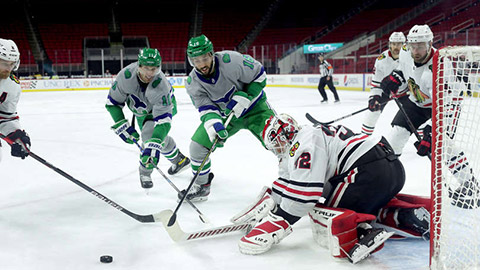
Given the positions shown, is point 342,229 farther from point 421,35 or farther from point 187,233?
point 421,35

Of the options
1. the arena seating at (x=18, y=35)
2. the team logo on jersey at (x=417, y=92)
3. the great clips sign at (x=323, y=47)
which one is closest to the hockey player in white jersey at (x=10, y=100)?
the team logo on jersey at (x=417, y=92)

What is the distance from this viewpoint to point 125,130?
116 inches

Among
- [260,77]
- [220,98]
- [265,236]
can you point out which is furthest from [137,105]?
[265,236]

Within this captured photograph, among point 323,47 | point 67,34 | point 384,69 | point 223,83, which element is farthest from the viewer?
point 67,34

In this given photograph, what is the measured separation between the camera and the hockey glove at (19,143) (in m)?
2.52

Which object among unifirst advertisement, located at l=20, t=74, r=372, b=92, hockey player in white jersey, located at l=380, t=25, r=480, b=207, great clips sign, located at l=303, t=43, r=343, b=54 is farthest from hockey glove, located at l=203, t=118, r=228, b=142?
great clips sign, located at l=303, t=43, r=343, b=54

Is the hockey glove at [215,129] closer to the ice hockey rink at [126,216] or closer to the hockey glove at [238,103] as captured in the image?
the hockey glove at [238,103]

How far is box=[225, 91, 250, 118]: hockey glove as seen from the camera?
8.95ft

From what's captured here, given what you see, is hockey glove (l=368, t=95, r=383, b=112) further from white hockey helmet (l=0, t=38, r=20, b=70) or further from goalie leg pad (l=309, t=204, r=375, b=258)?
white hockey helmet (l=0, t=38, r=20, b=70)

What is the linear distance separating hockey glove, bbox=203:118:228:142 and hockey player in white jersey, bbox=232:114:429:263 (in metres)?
0.58

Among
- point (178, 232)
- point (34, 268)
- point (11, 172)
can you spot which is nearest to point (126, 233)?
point (178, 232)

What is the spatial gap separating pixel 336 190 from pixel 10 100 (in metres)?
1.87

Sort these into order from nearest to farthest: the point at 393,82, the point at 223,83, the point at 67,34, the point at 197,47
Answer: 1. the point at 197,47
2. the point at 223,83
3. the point at 393,82
4. the point at 67,34

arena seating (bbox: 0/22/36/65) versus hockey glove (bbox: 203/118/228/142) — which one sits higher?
arena seating (bbox: 0/22/36/65)
